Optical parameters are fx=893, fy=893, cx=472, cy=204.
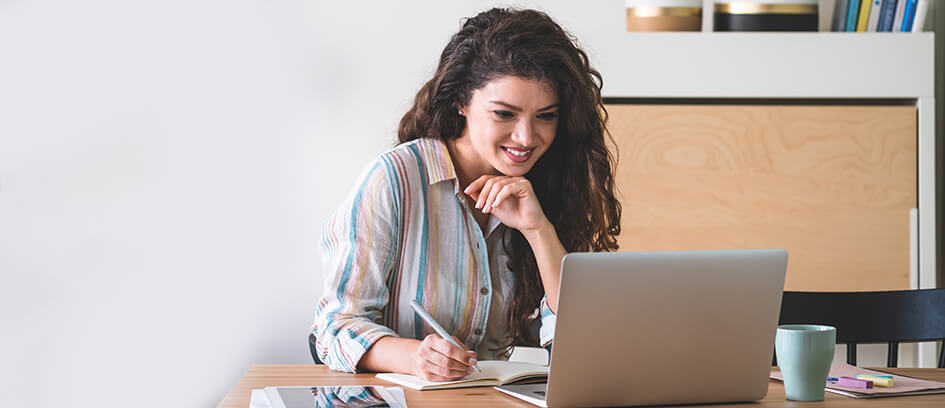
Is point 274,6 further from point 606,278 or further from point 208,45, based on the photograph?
point 606,278

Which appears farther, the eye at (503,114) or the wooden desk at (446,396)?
the eye at (503,114)

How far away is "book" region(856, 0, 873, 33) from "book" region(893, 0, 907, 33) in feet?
0.24

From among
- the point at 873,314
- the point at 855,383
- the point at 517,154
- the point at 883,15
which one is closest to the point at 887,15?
the point at 883,15

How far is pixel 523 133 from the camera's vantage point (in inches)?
62.8

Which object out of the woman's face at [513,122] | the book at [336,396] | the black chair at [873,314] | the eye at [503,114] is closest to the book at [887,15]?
the black chair at [873,314]

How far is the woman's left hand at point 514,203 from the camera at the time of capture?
154 cm

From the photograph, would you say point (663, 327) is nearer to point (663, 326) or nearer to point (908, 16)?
point (663, 326)

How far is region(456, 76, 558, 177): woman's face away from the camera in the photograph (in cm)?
160

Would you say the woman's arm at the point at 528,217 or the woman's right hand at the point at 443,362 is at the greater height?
the woman's arm at the point at 528,217

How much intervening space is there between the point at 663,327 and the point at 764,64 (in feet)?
5.67

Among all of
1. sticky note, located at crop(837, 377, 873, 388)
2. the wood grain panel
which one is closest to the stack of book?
the wood grain panel

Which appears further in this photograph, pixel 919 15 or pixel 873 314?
pixel 919 15

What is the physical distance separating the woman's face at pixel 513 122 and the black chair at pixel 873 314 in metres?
0.54

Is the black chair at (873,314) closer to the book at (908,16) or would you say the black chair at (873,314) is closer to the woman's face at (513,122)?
the woman's face at (513,122)
